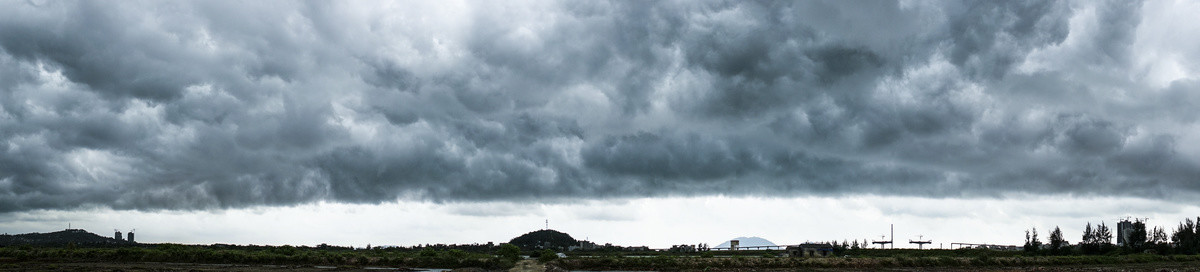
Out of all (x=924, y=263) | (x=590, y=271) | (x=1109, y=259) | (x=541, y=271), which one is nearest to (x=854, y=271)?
(x=924, y=263)

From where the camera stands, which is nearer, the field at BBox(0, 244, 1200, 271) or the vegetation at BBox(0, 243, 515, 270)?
the field at BBox(0, 244, 1200, 271)

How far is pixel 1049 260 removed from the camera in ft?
454

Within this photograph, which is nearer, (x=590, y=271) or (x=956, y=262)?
(x=590, y=271)

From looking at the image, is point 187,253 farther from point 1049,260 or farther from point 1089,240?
point 1089,240

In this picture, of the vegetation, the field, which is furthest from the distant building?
the vegetation

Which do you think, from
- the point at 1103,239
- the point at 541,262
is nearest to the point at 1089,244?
the point at 1103,239

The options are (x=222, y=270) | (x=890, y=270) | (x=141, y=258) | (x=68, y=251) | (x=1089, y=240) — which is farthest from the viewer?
(x=1089, y=240)

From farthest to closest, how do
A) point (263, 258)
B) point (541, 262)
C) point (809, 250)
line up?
point (809, 250) < point (541, 262) < point (263, 258)

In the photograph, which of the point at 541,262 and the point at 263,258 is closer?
the point at 263,258

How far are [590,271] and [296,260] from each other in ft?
168

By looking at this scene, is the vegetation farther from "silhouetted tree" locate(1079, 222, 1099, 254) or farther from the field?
"silhouetted tree" locate(1079, 222, 1099, 254)

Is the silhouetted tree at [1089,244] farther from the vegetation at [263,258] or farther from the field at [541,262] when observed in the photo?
the vegetation at [263,258]

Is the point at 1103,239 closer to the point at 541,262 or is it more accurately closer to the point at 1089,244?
the point at 1089,244

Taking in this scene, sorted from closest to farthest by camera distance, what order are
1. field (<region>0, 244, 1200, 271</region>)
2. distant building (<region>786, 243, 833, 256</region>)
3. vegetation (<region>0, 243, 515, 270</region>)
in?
field (<region>0, 244, 1200, 271</region>), vegetation (<region>0, 243, 515, 270</region>), distant building (<region>786, 243, 833, 256</region>)
